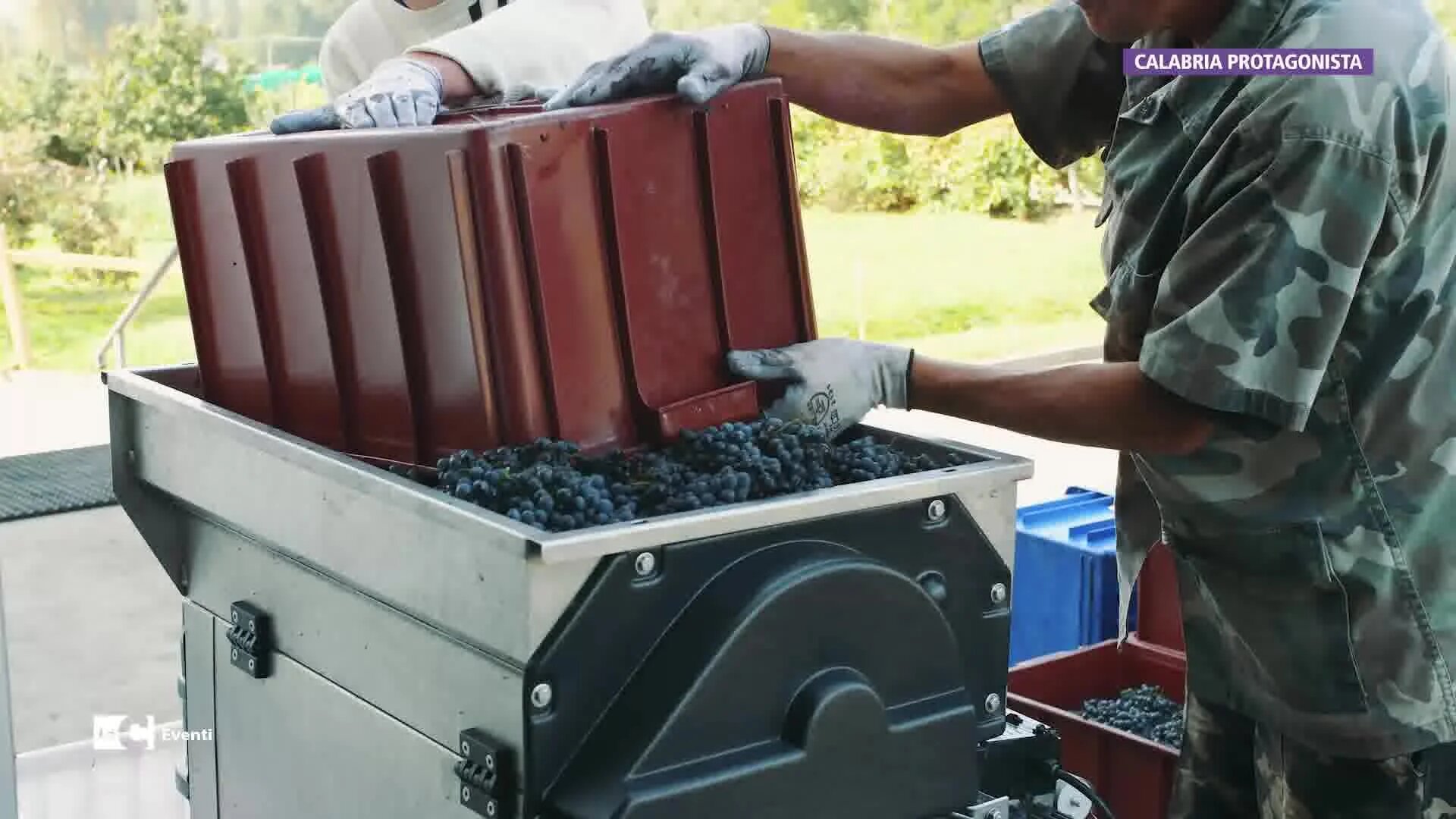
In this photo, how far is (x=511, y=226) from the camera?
46.9 inches

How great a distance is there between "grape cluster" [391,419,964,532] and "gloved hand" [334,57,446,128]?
0.37m

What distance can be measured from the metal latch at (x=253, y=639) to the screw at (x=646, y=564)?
1.68 ft

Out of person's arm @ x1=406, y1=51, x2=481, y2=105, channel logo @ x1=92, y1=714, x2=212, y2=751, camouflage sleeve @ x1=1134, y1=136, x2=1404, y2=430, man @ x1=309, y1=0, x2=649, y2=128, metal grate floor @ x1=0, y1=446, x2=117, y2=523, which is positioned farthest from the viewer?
metal grate floor @ x1=0, y1=446, x2=117, y2=523

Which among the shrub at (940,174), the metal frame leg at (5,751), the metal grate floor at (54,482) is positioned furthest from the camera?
the shrub at (940,174)

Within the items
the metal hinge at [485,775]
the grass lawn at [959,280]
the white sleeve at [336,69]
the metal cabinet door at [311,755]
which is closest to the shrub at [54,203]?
the grass lawn at [959,280]

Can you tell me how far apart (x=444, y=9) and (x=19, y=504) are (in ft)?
12.1

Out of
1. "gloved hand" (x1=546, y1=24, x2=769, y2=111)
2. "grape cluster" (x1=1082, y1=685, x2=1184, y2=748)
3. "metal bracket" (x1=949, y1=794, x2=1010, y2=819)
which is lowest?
"grape cluster" (x1=1082, y1=685, x2=1184, y2=748)

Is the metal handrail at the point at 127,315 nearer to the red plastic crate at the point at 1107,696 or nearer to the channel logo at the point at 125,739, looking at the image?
the channel logo at the point at 125,739

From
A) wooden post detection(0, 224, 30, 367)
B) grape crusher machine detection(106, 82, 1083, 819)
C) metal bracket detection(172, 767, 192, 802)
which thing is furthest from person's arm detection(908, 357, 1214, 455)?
wooden post detection(0, 224, 30, 367)

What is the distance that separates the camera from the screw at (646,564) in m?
1.02

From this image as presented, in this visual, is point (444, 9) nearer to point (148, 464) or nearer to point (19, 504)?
point (148, 464)

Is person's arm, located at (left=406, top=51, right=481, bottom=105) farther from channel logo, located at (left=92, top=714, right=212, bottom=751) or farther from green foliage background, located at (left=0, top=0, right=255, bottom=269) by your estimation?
green foliage background, located at (left=0, top=0, right=255, bottom=269)

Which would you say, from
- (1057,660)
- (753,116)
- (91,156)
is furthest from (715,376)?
(91,156)

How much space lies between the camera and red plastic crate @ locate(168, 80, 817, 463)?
1199mm
